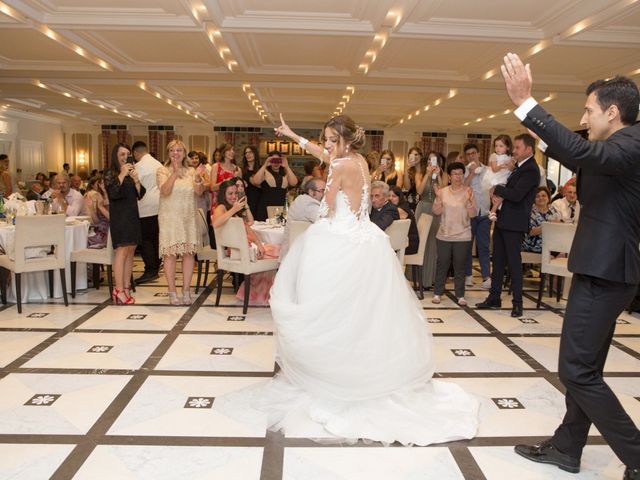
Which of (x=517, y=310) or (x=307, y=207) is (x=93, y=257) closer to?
(x=307, y=207)

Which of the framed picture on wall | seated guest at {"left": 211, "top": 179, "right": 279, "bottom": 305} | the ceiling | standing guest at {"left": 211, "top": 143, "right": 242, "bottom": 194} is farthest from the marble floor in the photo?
the framed picture on wall

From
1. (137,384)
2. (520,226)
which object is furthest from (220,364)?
(520,226)

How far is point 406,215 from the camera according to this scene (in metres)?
6.17

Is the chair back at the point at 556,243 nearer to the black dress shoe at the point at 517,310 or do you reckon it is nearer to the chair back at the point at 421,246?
the black dress shoe at the point at 517,310

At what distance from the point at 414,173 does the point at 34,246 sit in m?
4.72

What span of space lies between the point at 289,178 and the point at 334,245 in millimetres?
4813

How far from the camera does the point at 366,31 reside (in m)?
7.19

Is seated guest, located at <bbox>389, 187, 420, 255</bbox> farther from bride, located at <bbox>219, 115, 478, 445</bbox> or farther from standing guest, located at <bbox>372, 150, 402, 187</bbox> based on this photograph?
bride, located at <bbox>219, 115, 478, 445</bbox>

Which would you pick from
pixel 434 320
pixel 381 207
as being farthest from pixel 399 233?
pixel 434 320

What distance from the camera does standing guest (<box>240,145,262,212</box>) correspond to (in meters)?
7.56

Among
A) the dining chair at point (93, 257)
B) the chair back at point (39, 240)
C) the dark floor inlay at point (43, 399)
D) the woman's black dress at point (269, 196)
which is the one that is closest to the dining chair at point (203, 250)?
the dining chair at point (93, 257)

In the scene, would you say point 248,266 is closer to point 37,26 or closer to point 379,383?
point 379,383

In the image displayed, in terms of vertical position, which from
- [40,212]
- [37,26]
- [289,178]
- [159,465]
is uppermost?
[37,26]

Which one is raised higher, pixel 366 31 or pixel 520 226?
pixel 366 31
